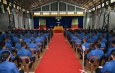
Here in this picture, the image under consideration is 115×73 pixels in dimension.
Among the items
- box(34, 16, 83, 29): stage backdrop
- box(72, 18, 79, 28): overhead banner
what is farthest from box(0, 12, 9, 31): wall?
box(72, 18, 79, 28): overhead banner

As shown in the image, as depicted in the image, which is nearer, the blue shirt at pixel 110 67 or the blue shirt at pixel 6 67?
the blue shirt at pixel 6 67

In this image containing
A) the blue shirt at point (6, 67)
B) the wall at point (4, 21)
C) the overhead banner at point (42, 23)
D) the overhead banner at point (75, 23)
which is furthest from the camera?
the overhead banner at point (42, 23)

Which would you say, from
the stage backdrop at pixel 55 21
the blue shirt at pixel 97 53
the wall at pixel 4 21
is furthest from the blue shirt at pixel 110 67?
the stage backdrop at pixel 55 21

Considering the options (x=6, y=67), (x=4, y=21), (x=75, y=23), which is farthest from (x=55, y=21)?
(x=6, y=67)

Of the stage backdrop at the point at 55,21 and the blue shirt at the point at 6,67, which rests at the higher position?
the stage backdrop at the point at 55,21

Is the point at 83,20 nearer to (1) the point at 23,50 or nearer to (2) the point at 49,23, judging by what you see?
(2) the point at 49,23

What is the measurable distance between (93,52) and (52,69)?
7.08 feet

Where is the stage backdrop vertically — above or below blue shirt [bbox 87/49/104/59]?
above

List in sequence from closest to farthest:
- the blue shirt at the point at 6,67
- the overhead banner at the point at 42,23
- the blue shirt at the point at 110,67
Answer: the blue shirt at the point at 6,67 → the blue shirt at the point at 110,67 → the overhead banner at the point at 42,23

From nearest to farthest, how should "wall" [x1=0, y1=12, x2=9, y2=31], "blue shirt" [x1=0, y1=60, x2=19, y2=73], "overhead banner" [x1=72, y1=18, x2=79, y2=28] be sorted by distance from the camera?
1. "blue shirt" [x1=0, y1=60, x2=19, y2=73]
2. "wall" [x1=0, y1=12, x2=9, y2=31]
3. "overhead banner" [x1=72, y1=18, x2=79, y2=28]

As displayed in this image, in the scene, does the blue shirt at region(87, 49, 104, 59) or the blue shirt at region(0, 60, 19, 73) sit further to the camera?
the blue shirt at region(87, 49, 104, 59)

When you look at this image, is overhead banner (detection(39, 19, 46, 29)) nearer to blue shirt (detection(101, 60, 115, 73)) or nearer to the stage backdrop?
the stage backdrop

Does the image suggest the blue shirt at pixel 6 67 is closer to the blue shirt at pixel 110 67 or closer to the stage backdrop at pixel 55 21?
the blue shirt at pixel 110 67

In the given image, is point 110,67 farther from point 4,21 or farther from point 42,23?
point 42,23
